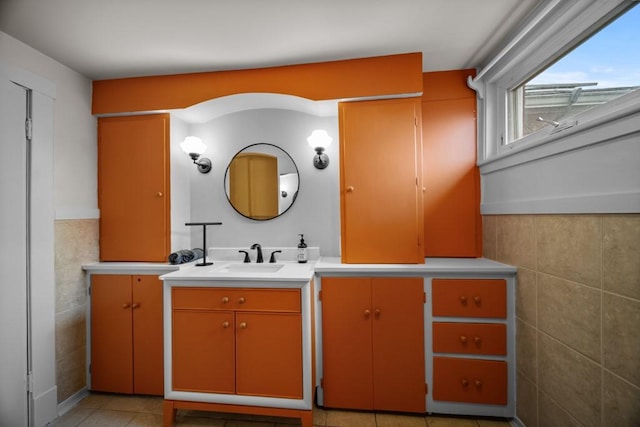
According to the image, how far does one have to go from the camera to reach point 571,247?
1227 mm

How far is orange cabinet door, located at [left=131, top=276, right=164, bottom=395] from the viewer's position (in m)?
1.91

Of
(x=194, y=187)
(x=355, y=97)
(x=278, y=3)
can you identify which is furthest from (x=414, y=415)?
(x=278, y=3)

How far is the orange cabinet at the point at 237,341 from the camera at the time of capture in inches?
62.7

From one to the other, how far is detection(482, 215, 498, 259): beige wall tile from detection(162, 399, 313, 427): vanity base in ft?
5.41

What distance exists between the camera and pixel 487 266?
5.46 ft

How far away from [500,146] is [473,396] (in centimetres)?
173

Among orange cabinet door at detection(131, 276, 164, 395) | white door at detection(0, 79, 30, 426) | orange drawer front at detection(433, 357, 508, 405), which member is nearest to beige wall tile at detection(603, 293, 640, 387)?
orange drawer front at detection(433, 357, 508, 405)

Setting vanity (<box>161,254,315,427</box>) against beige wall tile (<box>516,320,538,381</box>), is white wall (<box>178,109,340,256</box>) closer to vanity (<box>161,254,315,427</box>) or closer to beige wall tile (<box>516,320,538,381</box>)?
vanity (<box>161,254,315,427</box>)

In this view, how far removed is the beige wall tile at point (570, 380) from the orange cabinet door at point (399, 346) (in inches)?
24.4

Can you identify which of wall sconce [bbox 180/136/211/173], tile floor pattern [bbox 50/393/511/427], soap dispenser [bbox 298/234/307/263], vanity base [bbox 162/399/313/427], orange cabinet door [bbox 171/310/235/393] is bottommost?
tile floor pattern [bbox 50/393/511/427]

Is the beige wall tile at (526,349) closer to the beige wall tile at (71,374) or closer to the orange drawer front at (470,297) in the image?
the orange drawer front at (470,297)

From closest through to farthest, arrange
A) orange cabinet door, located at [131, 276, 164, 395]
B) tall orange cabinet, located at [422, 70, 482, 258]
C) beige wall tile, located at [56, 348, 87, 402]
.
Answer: beige wall tile, located at [56, 348, 87, 402] → orange cabinet door, located at [131, 276, 164, 395] → tall orange cabinet, located at [422, 70, 482, 258]

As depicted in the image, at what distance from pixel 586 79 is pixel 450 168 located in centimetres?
89

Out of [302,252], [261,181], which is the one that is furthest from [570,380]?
[261,181]
